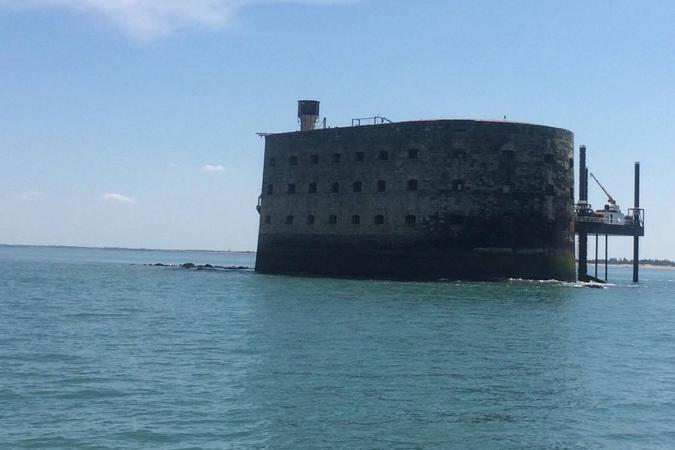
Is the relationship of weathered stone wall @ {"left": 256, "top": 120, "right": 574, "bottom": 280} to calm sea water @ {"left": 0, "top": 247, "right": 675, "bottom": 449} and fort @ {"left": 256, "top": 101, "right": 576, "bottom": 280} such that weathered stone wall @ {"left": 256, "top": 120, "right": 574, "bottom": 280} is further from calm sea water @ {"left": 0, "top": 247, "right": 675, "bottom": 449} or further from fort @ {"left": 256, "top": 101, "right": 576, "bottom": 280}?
calm sea water @ {"left": 0, "top": 247, "right": 675, "bottom": 449}

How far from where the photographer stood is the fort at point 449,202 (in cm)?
3281

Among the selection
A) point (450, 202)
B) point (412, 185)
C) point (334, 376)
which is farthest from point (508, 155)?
point (334, 376)

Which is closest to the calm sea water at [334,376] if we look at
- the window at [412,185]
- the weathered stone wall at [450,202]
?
the weathered stone wall at [450,202]

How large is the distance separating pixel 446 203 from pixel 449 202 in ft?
0.39

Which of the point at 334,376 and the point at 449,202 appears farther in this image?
the point at 449,202

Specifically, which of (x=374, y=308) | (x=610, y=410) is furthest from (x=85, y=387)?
(x=374, y=308)

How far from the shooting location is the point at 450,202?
33.1 metres

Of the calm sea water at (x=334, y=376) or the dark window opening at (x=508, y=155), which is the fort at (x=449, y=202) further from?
the calm sea water at (x=334, y=376)

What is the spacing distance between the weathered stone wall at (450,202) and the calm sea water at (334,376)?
856 centimetres

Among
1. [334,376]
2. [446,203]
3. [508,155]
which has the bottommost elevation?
[334,376]

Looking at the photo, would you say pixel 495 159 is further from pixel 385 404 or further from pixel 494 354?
pixel 385 404

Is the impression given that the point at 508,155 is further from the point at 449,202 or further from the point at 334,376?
the point at 334,376

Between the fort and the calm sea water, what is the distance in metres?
8.60

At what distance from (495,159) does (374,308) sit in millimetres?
12241
